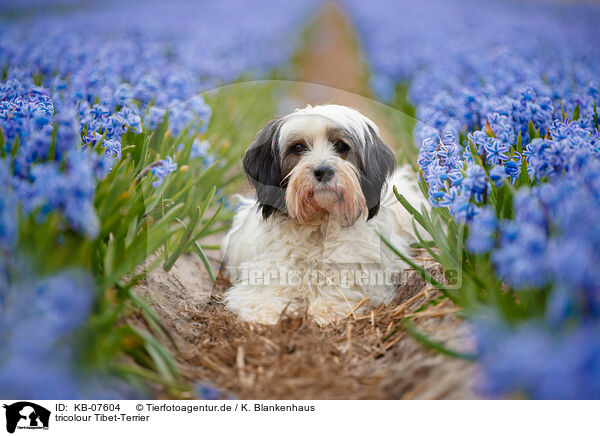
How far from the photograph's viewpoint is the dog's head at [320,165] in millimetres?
2934

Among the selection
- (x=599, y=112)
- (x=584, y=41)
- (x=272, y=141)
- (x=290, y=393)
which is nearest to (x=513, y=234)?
(x=290, y=393)

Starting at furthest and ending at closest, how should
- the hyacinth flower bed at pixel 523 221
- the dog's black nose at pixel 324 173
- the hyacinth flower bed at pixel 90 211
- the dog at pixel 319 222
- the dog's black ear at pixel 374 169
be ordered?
the dog's black ear at pixel 374 169
the dog at pixel 319 222
the dog's black nose at pixel 324 173
the hyacinth flower bed at pixel 90 211
the hyacinth flower bed at pixel 523 221

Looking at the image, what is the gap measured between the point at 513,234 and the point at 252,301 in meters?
1.84

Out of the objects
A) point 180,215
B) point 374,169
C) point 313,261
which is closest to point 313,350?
point 313,261

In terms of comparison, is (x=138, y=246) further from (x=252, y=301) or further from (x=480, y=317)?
(x=480, y=317)

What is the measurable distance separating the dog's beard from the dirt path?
0.63m

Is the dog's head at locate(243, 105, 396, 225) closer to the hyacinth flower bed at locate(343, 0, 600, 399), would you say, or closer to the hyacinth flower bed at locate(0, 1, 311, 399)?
the hyacinth flower bed at locate(343, 0, 600, 399)

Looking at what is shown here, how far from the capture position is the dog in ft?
9.85

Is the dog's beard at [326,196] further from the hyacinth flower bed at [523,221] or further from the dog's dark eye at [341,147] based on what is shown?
the hyacinth flower bed at [523,221]

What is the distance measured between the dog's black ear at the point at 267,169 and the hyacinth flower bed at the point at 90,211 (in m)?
0.41

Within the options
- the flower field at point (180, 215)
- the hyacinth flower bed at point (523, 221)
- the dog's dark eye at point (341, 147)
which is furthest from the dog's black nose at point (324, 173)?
the hyacinth flower bed at point (523, 221)

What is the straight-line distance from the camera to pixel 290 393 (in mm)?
2201
